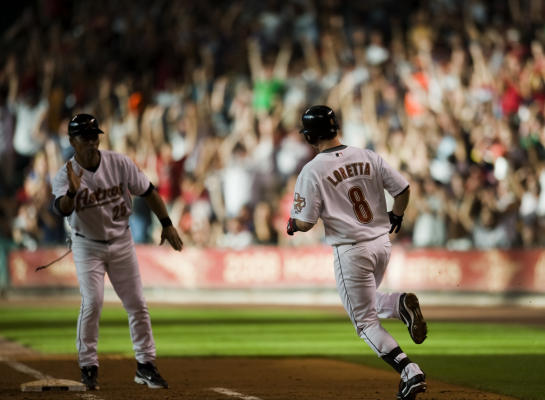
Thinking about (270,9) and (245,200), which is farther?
(270,9)

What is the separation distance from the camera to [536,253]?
22453 mm

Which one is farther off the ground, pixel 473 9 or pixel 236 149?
pixel 473 9

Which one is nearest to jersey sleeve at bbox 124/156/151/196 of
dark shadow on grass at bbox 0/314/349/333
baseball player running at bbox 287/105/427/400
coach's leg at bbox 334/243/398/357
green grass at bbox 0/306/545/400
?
baseball player running at bbox 287/105/427/400

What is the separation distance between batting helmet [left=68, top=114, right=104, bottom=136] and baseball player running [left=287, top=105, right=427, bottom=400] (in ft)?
6.82

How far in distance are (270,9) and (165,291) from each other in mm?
7598

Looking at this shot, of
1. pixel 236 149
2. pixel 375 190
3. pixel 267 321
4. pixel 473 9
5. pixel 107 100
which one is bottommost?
pixel 267 321

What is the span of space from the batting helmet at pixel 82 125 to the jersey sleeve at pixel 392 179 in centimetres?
254

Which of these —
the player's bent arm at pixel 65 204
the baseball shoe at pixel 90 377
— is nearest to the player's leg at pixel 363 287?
the player's bent arm at pixel 65 204

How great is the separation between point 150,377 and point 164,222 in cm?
135

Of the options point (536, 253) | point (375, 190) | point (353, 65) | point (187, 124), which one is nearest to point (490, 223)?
point (536, 253)

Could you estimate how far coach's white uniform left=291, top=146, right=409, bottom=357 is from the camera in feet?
26.4

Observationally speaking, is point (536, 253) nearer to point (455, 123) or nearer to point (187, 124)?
point (455, 123)

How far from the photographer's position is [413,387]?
7.66 meters

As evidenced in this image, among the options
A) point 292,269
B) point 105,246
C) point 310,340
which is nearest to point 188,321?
point 310,340
